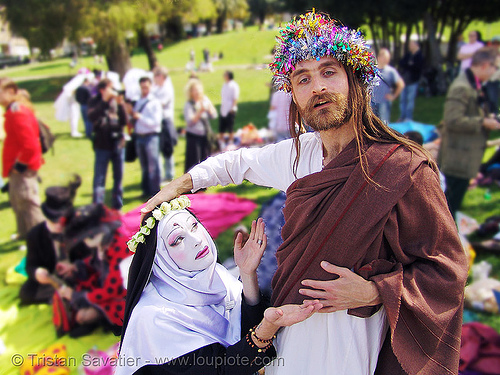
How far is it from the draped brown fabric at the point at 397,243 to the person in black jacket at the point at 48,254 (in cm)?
324

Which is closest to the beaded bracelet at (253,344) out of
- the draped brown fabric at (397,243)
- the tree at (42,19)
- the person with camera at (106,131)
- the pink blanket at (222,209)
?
the draped brown fabric at (397,243)

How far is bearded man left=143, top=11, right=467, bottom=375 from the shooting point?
1517 millimetres

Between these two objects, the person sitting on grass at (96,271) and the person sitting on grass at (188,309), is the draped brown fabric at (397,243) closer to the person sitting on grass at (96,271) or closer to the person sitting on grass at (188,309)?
the person sitting on grass at (188,309)

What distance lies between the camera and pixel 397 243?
1536 mm

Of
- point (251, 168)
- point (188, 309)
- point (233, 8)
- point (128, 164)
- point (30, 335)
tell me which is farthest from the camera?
point (233, 8)

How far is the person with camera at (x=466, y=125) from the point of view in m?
4.66

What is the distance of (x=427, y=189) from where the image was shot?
152 cm

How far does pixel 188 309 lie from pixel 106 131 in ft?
15.8

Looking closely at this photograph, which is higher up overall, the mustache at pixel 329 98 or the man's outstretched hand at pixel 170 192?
the mustache at pixel 329 98

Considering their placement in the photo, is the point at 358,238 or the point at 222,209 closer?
the point at 358,238

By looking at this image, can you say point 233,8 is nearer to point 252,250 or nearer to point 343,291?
point 252,250

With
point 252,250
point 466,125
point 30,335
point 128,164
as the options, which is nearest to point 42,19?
point 128,164

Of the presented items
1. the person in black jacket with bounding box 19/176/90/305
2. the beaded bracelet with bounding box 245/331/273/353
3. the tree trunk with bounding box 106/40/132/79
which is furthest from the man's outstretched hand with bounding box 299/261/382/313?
the tree trunk with bounding box 106/40/132/79
